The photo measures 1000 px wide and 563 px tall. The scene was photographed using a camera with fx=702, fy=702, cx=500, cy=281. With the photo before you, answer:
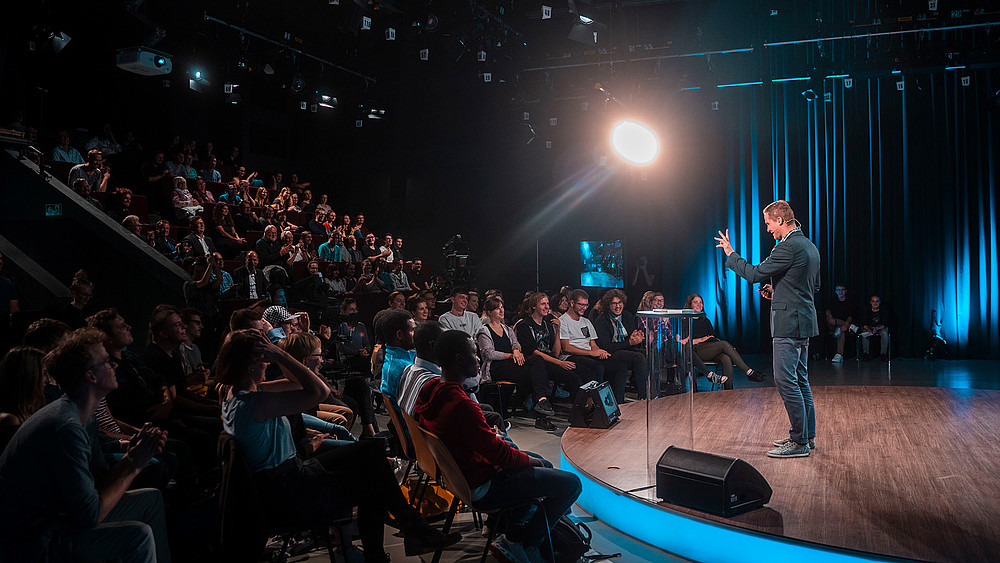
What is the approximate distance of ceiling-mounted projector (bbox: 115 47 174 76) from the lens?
27.7 ft

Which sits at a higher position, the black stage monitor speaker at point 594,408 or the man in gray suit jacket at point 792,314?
the man in gray suit jacket at point 792,314

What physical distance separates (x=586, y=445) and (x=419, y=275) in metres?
8.36

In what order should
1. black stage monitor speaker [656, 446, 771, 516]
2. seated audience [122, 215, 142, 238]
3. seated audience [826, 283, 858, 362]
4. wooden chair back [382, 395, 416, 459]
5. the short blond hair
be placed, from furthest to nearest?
seated audience [826, 283, 858, 362], seated audience [122, 215, 142, 238], the short blond hair, wooden chair back [382, 395, 416, 459], black stage monitor speaker [656, 446, 771, 516]

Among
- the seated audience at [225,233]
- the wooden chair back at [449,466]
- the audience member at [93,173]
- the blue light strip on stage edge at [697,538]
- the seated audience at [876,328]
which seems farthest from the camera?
the seated audience at [876,328]

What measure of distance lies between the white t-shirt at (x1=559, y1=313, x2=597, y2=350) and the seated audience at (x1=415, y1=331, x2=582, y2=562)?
3.89 m

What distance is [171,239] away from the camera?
347 inches

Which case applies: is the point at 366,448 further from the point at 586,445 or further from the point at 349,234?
the point at 349,234

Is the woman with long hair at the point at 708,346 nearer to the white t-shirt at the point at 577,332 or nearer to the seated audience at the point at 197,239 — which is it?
the white t-shirt at the point at 577,332

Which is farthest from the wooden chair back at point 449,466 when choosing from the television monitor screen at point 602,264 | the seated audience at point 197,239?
the television monitor screen at point 602,264

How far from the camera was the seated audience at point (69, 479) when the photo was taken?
2062 mm

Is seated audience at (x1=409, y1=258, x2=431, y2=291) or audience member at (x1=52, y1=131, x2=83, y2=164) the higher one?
audience member at (x1=52, y1=131, x2=83, y2=164)

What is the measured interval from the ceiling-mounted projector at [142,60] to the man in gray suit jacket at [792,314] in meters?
7.51

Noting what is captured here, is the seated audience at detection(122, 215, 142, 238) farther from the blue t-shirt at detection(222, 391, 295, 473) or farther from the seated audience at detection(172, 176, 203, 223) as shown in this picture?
the blue t-shirt at detection(222, 391, 295, 473)

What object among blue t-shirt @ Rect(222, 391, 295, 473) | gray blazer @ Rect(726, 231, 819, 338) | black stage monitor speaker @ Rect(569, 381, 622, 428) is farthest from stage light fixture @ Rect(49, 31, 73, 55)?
gray blazer @ Rect(726, 231, 819, 338)
